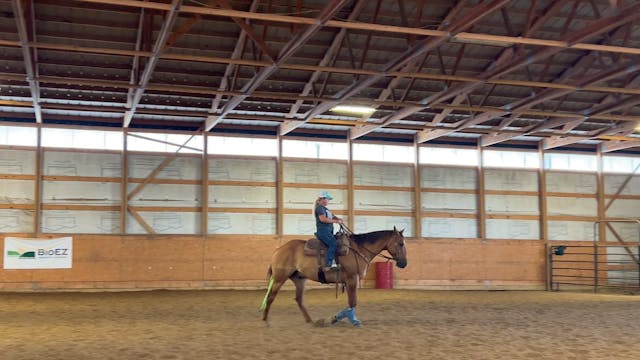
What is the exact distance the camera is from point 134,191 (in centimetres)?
1767

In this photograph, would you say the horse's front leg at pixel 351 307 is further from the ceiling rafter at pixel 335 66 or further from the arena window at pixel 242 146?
the arena window at pixel 242 146

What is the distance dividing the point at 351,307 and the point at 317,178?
9.86 metres

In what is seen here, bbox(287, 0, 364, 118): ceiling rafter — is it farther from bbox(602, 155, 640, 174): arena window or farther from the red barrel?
bbox(602, 155, 640, 174): arena window

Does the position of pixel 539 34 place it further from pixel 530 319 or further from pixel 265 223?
pixel 265 223

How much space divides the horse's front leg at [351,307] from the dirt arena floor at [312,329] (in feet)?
0.44

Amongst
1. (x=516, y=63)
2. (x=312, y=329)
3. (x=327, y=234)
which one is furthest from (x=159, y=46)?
(x=516, y=63)

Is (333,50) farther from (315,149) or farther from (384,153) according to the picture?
(384,153)

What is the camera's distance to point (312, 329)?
9.23 m

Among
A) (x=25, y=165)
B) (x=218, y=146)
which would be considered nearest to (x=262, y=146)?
(x=218, y=146)

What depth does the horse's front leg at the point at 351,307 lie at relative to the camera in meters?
9.60

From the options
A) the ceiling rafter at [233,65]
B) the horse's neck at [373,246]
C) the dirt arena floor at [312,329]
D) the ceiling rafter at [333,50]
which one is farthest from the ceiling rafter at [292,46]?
the dirt arena floor at [312,329]

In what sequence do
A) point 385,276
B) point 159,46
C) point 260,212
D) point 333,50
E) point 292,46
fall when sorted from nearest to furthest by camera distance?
point 159,46
point 292,46
point 333,50
point 260,212
point 385,276

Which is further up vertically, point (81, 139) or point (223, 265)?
point (81, 139)

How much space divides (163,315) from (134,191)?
7234mm
